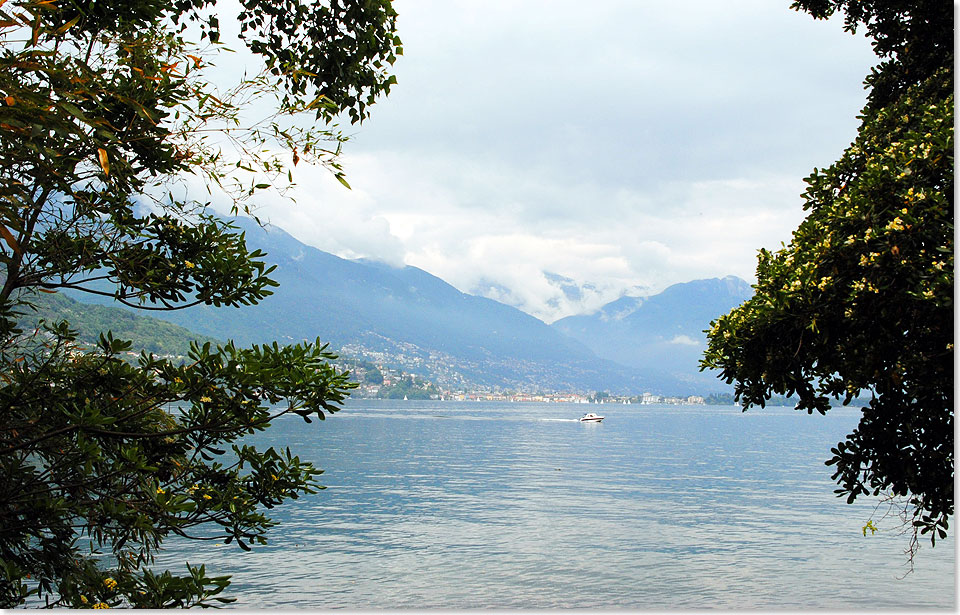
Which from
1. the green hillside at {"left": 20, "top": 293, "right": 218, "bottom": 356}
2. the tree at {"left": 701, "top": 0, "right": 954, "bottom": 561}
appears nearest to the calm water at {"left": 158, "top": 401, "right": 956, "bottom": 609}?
the green hillside at {"left": 20, "top": 293, "right": 218, "bottom": 356}

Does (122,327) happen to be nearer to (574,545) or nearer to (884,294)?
(574,545)

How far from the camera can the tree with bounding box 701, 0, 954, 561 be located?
5004 mm

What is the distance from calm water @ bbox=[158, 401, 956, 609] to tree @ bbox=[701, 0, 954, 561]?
16.2 m

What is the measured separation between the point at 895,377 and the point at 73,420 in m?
5.01

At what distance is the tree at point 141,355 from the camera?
3857 mm

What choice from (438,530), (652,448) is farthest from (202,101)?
(652,448)

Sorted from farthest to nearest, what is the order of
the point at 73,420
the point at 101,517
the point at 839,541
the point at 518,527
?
the point at 518,527 < the point at 839,541 < the point at 101,517 < the point at 73,420

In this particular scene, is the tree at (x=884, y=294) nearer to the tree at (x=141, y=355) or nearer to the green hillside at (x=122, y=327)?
the tree at (x=141, y=355)

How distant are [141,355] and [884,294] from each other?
4.63m

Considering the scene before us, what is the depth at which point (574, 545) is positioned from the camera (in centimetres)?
2959

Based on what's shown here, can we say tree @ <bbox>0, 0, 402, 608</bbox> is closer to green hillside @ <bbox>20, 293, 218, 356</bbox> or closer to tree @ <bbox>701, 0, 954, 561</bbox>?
tree @ <bbox>701, 0, 954, 561</bbox>

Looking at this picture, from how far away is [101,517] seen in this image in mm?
3945

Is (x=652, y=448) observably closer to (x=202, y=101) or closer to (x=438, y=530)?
(x=438, y=530)

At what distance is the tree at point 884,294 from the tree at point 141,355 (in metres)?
3.31
